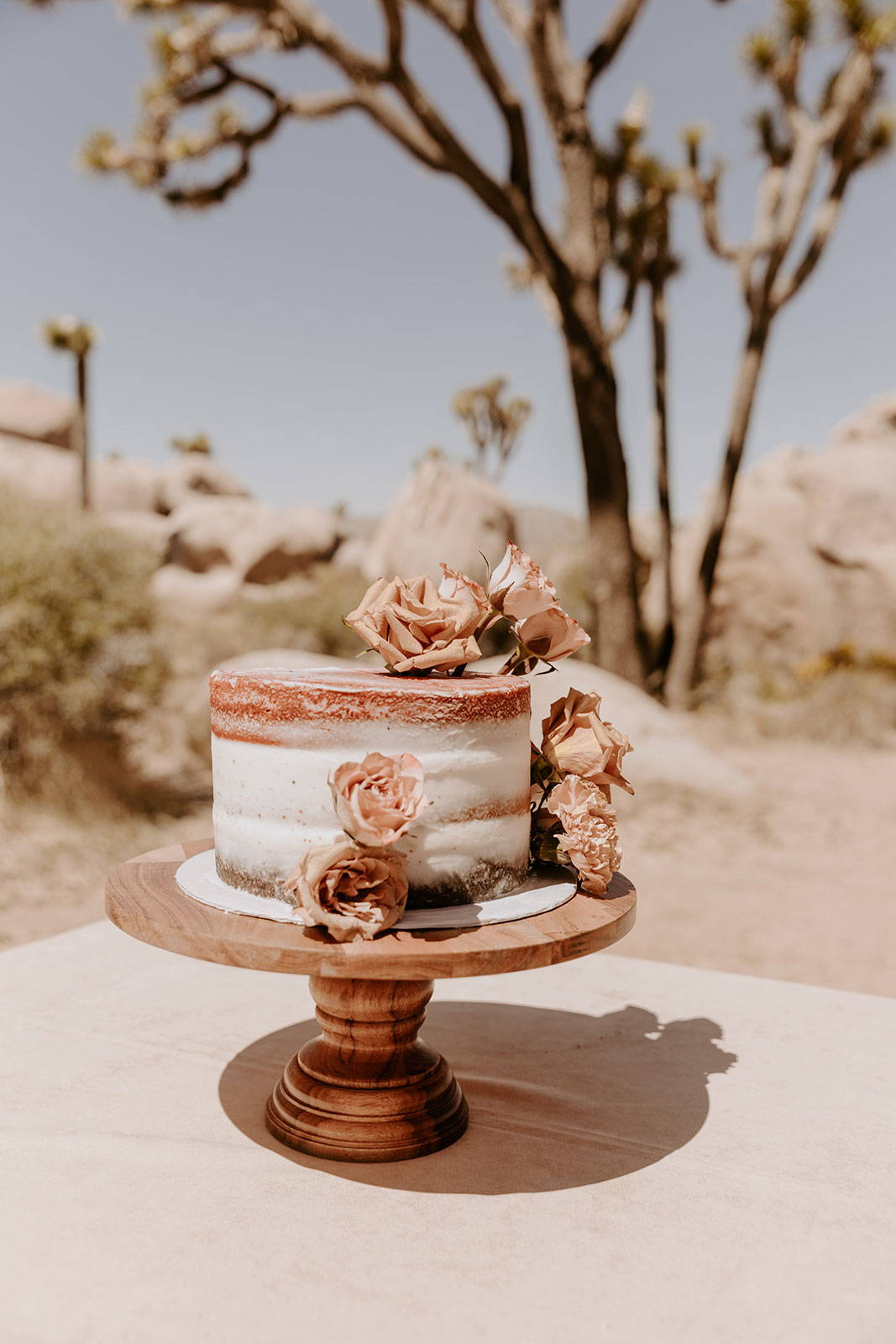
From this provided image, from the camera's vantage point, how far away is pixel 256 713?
1714 mm

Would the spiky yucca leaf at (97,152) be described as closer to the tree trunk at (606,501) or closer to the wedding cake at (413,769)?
the tree trunk at (606,501)

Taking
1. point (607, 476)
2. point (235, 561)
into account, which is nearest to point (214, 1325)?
point (607, 476)

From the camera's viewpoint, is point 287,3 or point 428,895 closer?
point 428,895

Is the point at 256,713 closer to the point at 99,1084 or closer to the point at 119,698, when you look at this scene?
the point at 99,1084

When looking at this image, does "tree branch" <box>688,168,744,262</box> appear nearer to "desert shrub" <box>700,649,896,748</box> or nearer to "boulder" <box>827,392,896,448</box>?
"desert shrub" <box>700,649,896,748</box>

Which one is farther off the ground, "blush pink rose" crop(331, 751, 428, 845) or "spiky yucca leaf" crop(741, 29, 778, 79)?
"spiky yucca leaf" crop(741, 29, 778, 79)

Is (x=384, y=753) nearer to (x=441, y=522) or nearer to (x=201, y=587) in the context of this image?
(x=441, y=522)

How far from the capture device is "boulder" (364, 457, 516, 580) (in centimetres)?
1350

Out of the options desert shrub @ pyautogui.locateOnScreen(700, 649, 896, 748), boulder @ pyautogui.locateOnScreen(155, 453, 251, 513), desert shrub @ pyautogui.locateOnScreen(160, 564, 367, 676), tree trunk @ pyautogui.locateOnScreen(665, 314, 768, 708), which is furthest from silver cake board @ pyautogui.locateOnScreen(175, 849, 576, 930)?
boulder @ pyautogui.locateOnScreen(155, 453, 251, 513)

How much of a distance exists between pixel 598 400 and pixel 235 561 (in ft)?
38.5

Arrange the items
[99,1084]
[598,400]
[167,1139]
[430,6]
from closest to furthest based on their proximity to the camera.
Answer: [167,1139], [99,1084], [430,6], [598,400]

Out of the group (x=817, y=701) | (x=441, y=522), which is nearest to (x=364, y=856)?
(x=817, y=701)

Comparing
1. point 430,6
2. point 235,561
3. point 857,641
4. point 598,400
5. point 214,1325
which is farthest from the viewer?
point 235,561

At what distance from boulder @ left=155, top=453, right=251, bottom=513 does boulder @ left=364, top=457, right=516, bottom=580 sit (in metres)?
10.9
